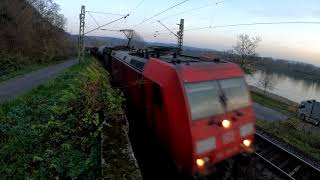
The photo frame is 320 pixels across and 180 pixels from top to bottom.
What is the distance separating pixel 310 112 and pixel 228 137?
2891cm

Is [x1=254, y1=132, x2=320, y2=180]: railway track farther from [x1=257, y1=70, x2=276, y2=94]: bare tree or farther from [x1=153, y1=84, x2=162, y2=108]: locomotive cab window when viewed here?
[x1=257, y1=70, x2=276, y2=94]: bare tree

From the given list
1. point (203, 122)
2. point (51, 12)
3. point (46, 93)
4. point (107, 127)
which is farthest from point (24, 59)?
point (203, 122)

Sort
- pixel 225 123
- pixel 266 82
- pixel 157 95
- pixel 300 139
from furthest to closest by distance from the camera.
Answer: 1. pixel 266 82
2. pixel 300 139
3. pixel 157 95
4. pixel 225 123

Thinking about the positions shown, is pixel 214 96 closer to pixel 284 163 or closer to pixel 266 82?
pixel 284 163

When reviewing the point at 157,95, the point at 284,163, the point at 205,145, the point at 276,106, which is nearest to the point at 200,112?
the point at 205,145

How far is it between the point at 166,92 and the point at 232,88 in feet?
5.81

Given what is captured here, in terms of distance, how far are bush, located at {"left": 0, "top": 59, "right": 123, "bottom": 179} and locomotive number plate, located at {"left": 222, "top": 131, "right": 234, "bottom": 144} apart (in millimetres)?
2867

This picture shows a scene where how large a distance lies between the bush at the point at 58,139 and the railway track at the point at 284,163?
190 inches

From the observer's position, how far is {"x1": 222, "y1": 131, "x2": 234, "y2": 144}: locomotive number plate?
720 centimetres

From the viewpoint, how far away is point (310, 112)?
107 ft

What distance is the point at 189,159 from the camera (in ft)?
21.9

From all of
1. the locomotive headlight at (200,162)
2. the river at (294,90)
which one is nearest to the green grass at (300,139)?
the locomotive headlight at (200,162)

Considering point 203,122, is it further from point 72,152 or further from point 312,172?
point 312,172

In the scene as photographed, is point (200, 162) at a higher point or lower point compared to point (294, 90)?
higher
